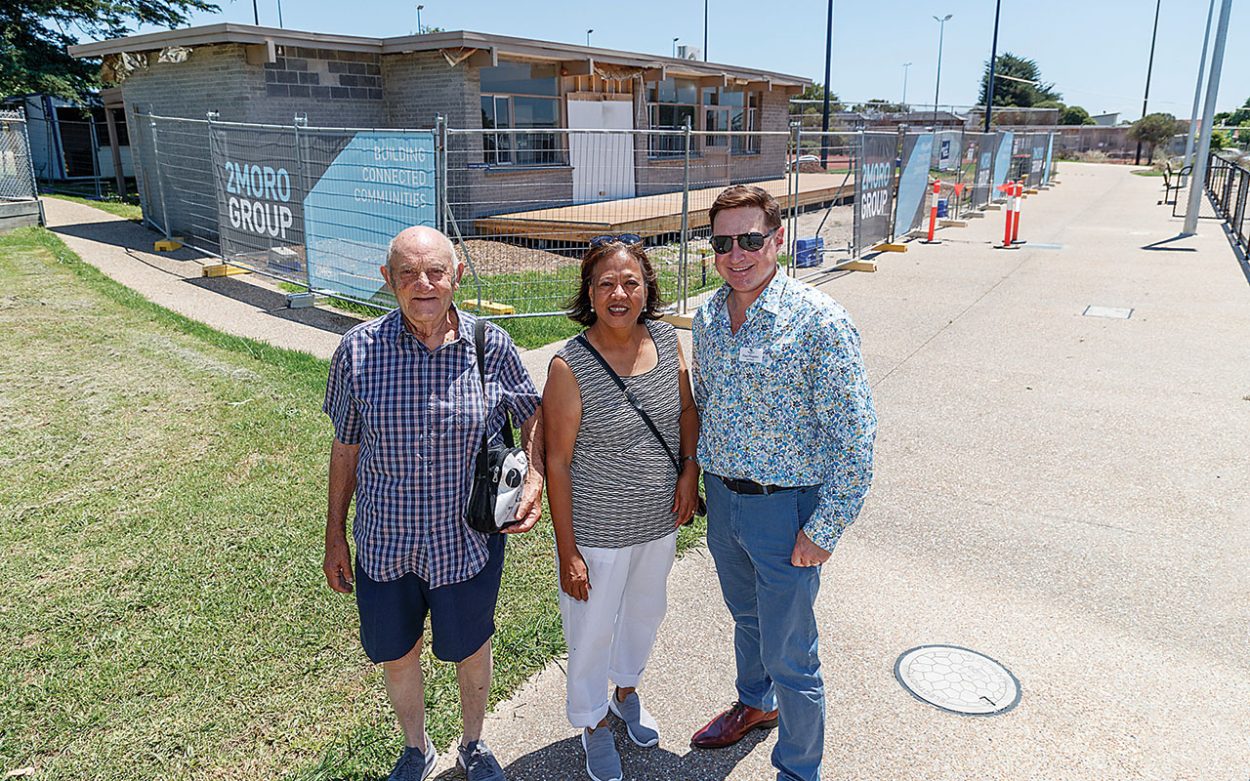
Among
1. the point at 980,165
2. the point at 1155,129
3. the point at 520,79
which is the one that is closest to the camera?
the point at 520,79

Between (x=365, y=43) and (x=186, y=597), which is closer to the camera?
(x=186, y=597)

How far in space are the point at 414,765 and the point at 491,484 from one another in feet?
3.33

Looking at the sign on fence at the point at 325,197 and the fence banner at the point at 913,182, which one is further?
the fence banner at the point at 913,182

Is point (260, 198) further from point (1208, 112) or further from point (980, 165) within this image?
point (980, 165)

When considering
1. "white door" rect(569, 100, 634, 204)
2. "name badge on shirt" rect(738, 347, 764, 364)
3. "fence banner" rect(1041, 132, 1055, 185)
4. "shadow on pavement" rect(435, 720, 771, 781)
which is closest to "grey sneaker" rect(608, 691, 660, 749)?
"shadow on pavement" rect(435, 720, 771, 781)

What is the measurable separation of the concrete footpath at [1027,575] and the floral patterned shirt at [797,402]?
110 cm

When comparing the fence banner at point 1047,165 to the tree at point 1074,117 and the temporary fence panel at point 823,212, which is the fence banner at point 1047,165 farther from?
the tree at point 1074,117

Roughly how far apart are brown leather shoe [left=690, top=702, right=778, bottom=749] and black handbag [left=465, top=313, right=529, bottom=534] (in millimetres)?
1102

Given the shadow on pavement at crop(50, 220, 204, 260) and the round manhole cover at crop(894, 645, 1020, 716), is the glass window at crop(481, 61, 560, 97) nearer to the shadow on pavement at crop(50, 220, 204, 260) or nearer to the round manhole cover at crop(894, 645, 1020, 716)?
the shadow on pavement at crop(50, 220, 204, 260)

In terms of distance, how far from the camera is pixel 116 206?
19406 millimetres

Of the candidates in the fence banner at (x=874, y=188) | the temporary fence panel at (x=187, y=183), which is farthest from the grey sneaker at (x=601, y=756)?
the temporary fence panel at (x=187, y=183)

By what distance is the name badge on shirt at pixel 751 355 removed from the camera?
2.38 m

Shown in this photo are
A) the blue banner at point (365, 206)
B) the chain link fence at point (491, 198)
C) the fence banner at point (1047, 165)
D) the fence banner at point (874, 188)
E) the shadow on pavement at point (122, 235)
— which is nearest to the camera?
the blue banner at point (365, 206)

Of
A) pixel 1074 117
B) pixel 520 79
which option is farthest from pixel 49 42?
pixel 1074 117
